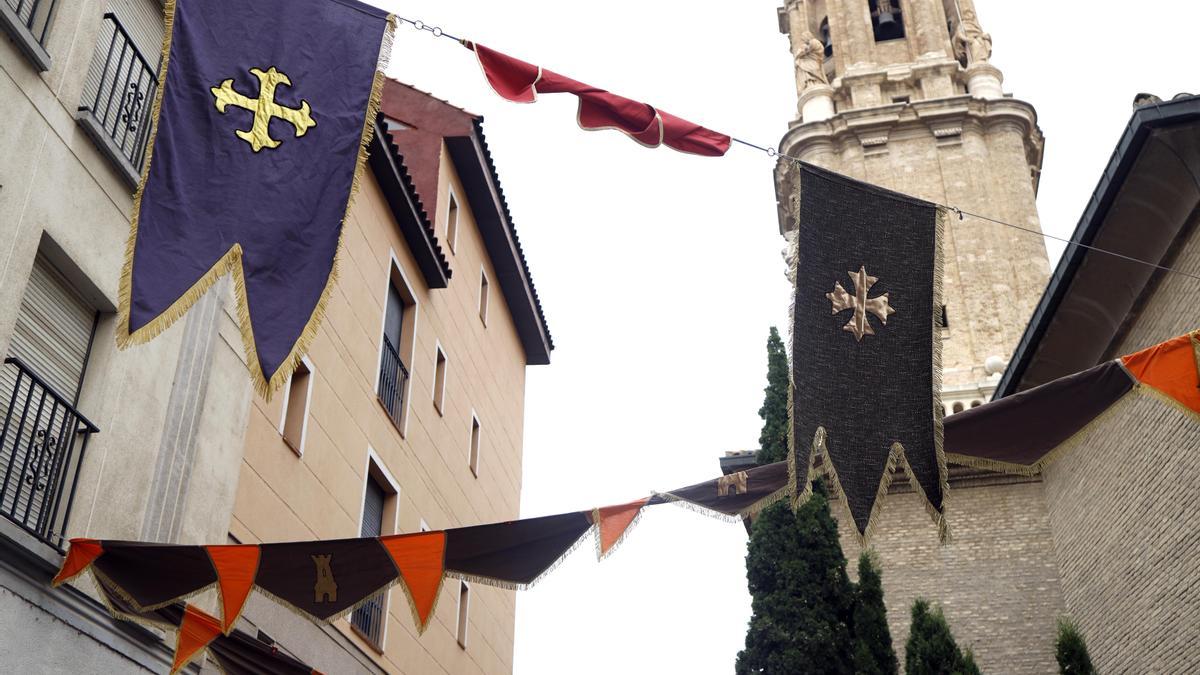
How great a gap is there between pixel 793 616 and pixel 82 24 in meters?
13.6

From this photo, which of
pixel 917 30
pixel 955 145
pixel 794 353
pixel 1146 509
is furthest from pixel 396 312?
pixel 917 30

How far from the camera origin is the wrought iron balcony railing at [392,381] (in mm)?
15594

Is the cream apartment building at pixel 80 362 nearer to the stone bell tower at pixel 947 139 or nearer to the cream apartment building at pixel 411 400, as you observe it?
the cream apartment building at pixel 411 400

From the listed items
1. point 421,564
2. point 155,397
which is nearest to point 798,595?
point 421,564

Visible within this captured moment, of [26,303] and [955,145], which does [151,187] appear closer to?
[26,303]

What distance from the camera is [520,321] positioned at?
23.8 metres

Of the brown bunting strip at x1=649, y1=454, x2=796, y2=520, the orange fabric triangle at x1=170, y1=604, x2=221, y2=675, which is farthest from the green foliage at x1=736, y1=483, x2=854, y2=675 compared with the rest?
the orange fabric triangle at x1=170, y1=604, x2=221, y2=675

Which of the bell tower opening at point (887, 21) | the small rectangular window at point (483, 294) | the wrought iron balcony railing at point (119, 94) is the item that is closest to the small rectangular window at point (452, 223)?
A: the small rectangular window at point (483, 294)

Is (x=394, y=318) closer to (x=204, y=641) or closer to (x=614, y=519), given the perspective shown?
(x=204, y=641)

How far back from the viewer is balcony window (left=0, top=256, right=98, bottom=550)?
25.2ft

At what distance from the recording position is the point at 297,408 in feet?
42.0

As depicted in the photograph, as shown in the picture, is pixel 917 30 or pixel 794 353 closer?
pixel 794 353

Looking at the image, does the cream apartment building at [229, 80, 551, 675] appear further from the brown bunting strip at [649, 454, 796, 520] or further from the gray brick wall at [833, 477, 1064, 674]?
the gray brick wall at [833, 477, 1064, 674]

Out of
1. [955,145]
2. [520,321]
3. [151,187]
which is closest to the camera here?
[151,187]
